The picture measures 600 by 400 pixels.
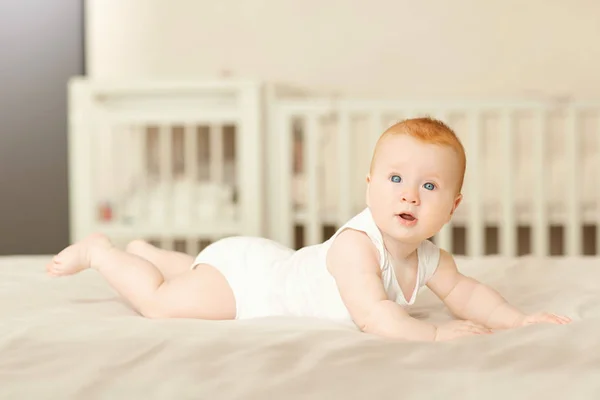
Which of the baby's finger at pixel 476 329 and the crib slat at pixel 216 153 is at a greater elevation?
the crib slat at pixel 216 153

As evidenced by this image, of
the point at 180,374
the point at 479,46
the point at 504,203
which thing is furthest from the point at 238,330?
the point at 479,46

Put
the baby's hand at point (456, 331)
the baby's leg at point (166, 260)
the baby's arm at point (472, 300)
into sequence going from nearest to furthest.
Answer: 1. the baby's hand at point (456, 331)
2. the baby's arm at point (472, 300)
3. the baby's leg at point (166, 260)

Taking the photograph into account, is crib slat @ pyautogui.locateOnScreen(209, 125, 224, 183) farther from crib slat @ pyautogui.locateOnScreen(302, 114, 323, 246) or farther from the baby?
the baby

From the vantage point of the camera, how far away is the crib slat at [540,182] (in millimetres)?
2504

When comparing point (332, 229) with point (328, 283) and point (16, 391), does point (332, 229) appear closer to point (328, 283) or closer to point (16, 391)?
point (328, 283)

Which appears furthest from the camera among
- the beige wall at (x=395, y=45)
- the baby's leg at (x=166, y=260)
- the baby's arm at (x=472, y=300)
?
the beige wall at (x=395, y=45)

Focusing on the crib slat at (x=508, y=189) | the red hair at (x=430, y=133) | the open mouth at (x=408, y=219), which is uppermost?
the red hair at (x=430, y=133)

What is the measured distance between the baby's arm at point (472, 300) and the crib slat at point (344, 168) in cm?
144

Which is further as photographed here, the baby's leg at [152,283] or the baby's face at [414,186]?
the baby's leg at [152,283]

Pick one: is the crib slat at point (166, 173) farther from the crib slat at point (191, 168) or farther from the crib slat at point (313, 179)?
the crib slat at point (313, 179)

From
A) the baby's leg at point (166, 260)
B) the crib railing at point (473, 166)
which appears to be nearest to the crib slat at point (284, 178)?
the crib railing at point (473, 166)

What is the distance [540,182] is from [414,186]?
170 cm

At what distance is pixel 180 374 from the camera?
706 mm

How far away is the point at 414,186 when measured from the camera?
918 mm
